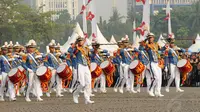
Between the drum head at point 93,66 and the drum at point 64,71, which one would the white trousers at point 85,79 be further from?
the drum head at point 93,66

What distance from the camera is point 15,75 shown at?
86.5ft

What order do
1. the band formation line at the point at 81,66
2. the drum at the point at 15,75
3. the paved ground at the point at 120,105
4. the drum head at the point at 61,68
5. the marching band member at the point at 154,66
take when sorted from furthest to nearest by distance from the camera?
1. the drum head at the point at 61,68
2. the drum at the point at 15,75
3. the marching band member at the point at 154,66
4. the band formation line at the point at 81,66
5. the paved ground at the point at 120,105

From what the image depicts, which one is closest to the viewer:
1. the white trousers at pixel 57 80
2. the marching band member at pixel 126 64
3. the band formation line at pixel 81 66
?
the band formation line at pixel 81 66

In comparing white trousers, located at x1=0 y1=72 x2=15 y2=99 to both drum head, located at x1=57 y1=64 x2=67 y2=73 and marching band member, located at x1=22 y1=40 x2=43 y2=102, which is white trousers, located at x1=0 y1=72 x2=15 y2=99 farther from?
drum head, located at x1=57 y1=64 x2=67 y2=73

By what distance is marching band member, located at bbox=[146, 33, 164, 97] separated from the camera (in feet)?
82.0

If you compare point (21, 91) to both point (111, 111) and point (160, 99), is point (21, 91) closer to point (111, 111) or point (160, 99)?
point (160, 99)

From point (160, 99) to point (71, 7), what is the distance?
17187 cm

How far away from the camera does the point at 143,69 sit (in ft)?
87.7

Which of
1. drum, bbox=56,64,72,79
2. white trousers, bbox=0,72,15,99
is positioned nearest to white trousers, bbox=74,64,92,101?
drum, bbox=56,64,72,79

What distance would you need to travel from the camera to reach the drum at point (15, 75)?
86.5 feet

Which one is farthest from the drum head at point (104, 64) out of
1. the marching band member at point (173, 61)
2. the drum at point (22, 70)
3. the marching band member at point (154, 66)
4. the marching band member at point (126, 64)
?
the marching band member at point (154, 66)

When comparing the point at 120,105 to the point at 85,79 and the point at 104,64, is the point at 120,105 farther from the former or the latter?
the point at 104,64

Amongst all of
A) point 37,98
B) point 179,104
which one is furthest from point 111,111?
point 37,98

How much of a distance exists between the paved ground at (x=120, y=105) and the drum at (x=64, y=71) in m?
0.84
